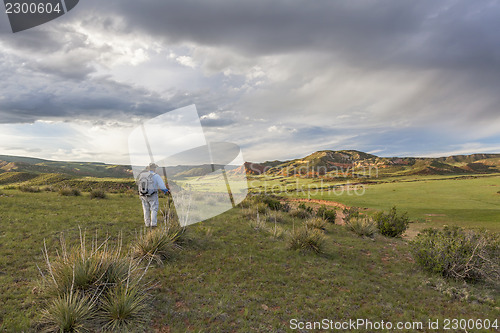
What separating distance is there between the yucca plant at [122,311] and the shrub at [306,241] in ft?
19.1

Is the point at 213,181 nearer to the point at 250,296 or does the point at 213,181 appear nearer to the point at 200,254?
the point at 200,254

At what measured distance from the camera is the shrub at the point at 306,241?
346 inches

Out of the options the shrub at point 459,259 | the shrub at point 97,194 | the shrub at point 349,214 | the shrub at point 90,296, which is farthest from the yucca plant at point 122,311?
the shrub at point 349,214

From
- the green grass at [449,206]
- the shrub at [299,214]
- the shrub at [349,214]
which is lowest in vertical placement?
the green grass at [449,206]

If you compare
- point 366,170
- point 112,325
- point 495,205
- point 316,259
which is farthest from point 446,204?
point 366,170

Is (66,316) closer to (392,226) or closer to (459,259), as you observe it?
(459,259)

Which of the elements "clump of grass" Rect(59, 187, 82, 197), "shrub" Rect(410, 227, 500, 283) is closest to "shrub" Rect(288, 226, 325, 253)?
"shrub" Rect(410, 227, 500, 283)

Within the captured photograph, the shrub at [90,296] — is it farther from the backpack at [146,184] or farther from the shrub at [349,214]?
the shrub at [349,214]

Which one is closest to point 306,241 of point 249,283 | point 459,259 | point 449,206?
point 249,283

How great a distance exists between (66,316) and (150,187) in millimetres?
5844

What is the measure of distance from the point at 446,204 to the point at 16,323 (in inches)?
1461

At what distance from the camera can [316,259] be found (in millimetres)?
8148

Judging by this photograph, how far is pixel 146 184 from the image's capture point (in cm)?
926

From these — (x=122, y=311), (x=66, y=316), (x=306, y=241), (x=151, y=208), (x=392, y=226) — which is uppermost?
(x=151, y=208)
